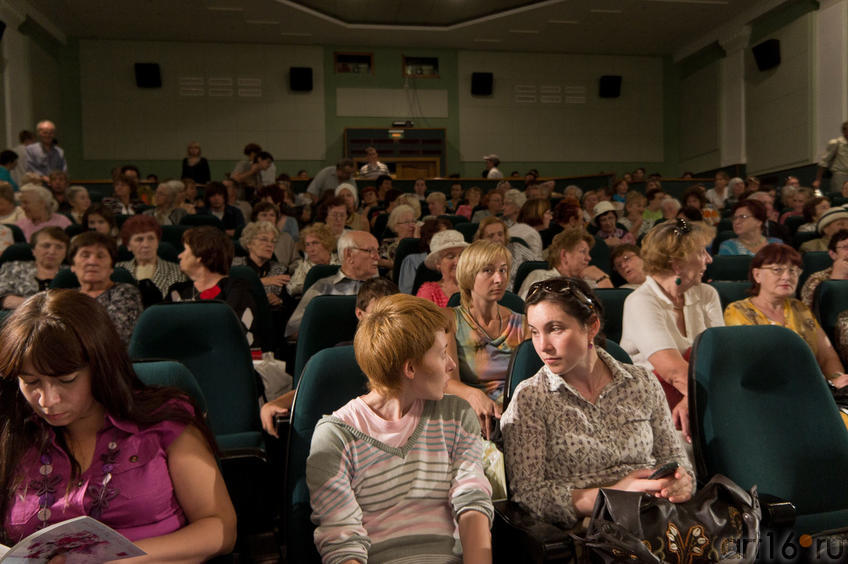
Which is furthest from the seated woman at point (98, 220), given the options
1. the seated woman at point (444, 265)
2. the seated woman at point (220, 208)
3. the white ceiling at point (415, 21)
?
the white ceiling at point (415, 21)

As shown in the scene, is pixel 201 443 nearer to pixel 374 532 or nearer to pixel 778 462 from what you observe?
pixel 374 532

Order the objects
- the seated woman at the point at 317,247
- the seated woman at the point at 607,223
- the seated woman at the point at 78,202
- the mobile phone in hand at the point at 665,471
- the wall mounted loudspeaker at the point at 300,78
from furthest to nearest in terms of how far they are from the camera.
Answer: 1. the wall mounted loudspeaker at the point at 300,78
2. the seated woman at the point at 78,202
3. the seated woman at the point at 607,223
4. the seated woman at the point at 317,247
5. the mobile phone in hand at the point at 665,471

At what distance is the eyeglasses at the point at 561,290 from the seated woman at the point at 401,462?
0.29 metres

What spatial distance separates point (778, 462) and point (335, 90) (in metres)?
11.9

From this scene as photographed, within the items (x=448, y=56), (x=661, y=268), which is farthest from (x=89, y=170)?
(x=661, y=268)

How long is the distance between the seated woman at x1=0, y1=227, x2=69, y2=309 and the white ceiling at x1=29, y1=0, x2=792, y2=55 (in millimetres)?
7742

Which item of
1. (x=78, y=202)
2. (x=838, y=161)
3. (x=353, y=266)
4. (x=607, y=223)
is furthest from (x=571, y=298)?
(x=838, y=161)

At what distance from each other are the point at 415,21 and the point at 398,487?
11378mm

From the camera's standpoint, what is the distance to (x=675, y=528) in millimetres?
1413

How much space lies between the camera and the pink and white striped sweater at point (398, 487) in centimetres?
139

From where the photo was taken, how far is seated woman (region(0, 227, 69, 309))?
3594 mm

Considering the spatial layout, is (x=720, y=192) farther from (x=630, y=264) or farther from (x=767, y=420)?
(x=767, y=420)

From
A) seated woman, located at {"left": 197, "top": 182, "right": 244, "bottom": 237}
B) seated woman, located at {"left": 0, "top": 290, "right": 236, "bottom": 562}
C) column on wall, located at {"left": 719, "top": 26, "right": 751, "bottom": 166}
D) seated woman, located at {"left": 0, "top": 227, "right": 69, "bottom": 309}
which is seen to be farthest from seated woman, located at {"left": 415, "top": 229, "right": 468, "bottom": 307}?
column on wall, located at {"left": 719, "top": 26, "right": 751, "bottom": 166}

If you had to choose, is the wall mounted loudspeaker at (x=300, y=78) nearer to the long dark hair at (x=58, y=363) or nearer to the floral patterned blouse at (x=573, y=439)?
the floral patterned blouse at (x=573, y=439)
